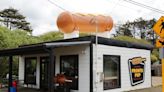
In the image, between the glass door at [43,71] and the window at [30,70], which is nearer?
the glass door at [43,71]

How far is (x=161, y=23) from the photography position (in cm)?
851

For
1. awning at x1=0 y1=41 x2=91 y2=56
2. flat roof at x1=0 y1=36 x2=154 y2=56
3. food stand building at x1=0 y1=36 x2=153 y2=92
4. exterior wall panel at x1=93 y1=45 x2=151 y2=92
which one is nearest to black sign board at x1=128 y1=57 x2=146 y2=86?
food stand building at x1=0 y1=36 x2=153 y2=92

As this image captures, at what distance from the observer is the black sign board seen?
60.5ft

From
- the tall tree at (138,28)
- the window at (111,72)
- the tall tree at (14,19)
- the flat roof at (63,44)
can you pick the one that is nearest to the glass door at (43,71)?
the flat roof at (63,44)

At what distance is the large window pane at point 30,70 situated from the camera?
64.2 feet

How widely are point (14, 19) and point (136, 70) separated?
44319 mm

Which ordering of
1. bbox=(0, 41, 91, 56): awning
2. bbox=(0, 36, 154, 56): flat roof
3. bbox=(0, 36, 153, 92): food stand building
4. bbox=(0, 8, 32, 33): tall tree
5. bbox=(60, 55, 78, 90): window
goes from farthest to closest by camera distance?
bbox=(0, 8, 32, 33): tall tree < bbox=(60, 55, 78, 90): window < bbox=(0, 36, 153, 92): food stand building < bbox=(0, 36, 154, 56): flat roof < bbox=(0, 41, 91, 56): awning

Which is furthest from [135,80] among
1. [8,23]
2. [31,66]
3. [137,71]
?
[8,23]

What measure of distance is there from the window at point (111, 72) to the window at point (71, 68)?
5.51ft

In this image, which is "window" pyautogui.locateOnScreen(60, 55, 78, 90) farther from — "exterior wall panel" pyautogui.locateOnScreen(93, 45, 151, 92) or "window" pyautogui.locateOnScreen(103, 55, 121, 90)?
"window" pyautogui.locateOnScreen(103, 55, 121, 90)

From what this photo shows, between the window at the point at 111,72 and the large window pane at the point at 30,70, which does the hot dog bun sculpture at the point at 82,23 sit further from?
the large window pane at the point at 30,70

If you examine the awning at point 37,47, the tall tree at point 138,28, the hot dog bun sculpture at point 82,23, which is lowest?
the awning at point 37,47

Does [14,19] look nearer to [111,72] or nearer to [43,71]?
[43,71]

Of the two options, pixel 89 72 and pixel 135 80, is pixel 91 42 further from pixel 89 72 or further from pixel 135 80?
pixel 135 80
